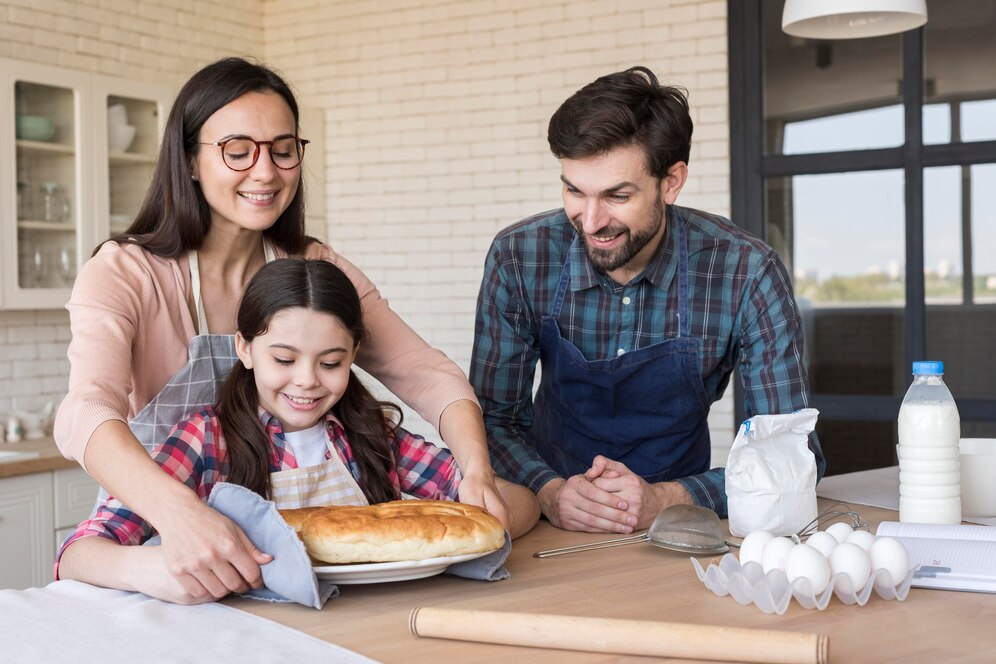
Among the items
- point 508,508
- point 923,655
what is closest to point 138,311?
point 508,508

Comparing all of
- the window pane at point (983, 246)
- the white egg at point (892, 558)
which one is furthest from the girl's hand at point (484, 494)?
the window pane at point (983, 246)

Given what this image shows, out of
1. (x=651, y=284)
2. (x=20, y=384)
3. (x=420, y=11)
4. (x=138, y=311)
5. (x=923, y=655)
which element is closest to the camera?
(x=923, y=655)

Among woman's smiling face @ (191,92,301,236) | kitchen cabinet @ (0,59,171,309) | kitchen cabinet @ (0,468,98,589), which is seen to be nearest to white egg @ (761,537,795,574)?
woman's smiling face @ (191,92,301,236)

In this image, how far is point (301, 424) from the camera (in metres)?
2.06

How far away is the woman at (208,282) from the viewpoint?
6.36 feet

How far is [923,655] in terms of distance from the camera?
1.36m

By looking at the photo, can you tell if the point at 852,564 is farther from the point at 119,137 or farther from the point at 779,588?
the point at 119,137

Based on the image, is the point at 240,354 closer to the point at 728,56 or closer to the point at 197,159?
the point at 197,159

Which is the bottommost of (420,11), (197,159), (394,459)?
(394,459)

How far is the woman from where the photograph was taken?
1.94 metres

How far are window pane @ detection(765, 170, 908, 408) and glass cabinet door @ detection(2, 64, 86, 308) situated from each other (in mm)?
3143

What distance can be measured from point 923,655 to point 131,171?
14.7ft

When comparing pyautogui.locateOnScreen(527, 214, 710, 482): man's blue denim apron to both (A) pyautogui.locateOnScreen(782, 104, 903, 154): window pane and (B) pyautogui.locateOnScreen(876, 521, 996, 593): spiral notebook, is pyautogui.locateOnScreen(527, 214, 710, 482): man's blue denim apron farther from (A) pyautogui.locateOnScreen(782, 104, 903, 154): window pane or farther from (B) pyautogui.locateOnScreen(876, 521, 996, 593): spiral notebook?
(A) pyautogui.locateOnScreen(782, 104, 903, 154): window pane

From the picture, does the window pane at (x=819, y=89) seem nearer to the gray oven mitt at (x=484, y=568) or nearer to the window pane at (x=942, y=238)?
the window pane at (x=942, y=238)
